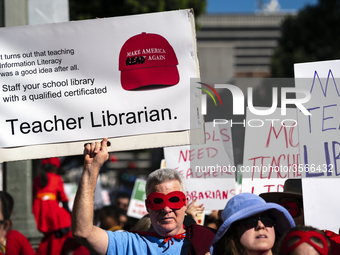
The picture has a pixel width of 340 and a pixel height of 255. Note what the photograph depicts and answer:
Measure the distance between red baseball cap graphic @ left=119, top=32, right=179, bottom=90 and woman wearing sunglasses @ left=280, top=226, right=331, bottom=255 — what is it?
1411 millimetres

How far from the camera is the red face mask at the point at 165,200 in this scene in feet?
9.11

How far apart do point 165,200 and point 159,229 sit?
168 millimetres

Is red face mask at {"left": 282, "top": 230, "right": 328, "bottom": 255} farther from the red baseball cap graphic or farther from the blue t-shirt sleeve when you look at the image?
the red baseball cap graphic

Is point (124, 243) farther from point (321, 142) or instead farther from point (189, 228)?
point (321, 142)

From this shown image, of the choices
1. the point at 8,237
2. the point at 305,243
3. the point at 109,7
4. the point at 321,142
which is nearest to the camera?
the point at 305,243

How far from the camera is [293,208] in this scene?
137 inches

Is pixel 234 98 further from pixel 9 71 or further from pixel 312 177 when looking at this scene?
pixel 9 71

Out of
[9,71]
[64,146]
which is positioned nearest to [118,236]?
[64,146]

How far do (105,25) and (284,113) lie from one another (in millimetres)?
1575

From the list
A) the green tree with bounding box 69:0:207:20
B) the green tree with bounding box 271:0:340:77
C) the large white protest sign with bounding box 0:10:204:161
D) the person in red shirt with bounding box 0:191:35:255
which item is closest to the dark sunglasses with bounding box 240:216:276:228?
the large white protest sign with bounding box 0:10:204:161

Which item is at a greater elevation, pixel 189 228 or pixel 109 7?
pixel 109 7

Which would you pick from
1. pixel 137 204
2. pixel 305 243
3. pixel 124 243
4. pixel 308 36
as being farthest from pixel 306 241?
pixel 308 36

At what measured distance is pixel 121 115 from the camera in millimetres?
3191

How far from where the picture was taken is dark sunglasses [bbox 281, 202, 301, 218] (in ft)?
11.3
